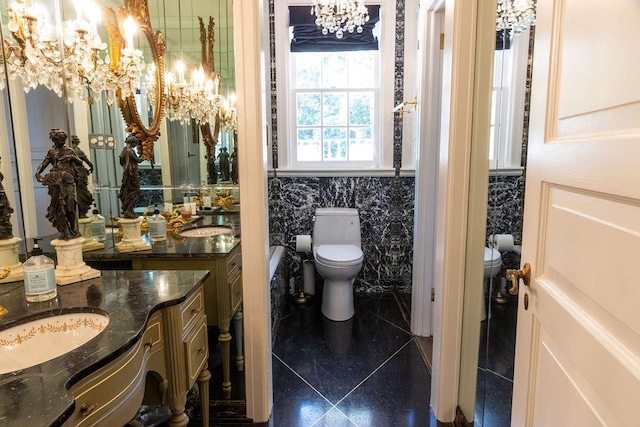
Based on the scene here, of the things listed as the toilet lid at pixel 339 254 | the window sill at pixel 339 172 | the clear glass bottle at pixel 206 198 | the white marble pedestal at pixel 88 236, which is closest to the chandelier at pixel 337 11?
the window sill at pixel 339 172

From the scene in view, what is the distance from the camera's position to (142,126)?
187 centimetres

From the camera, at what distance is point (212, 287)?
1.82 m

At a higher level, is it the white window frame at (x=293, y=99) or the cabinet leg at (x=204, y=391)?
the white window frame at (x=293, y=99)

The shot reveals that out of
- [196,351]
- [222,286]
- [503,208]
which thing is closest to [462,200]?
[503,208]

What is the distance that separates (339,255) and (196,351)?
164 centimetres

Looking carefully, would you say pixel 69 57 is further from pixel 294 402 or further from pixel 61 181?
pixel 294 402

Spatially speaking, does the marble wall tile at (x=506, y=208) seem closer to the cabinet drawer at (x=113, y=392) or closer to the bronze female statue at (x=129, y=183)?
the cabinet drawer at (x=113, y=392)

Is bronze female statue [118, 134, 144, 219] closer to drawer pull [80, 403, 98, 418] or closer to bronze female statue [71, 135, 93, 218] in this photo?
bronze female statue [71, 135, 93, 218]

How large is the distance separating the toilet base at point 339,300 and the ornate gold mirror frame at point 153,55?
5.67ft

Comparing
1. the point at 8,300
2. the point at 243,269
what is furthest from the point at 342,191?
the point at 8,300

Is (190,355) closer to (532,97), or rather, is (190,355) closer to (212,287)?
(212,287)

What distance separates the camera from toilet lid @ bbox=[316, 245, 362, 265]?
288 cm

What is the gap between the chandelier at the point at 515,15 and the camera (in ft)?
3.86

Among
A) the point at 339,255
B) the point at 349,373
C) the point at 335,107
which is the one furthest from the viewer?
the point at 335,107
